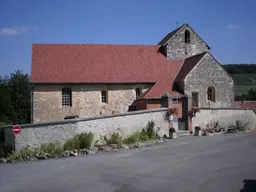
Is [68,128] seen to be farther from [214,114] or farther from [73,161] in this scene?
[214,114]

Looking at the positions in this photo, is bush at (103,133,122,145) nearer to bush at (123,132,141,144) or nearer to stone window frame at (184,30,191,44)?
bush at (123,132,141,144)

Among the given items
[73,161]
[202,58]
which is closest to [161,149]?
[73,161]

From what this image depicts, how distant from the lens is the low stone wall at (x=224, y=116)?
25.0 metres

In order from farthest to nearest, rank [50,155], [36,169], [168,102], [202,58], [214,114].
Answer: [202,58] < [214,114] < [168,102] < [50,155] < [36,169]

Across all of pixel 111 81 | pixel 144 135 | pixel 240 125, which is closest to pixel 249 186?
pixel 144 135

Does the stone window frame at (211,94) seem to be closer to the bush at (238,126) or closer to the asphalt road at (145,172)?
the bush at (238,126)

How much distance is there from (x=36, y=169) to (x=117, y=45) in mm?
23341

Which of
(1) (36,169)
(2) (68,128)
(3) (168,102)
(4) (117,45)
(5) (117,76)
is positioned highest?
(4) (117,45)

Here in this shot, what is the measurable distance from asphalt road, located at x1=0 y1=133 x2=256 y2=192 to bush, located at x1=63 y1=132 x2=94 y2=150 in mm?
1749

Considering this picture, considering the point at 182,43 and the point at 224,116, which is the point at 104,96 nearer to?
the point at 182,43

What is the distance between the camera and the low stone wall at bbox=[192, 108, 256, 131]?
25.0 metres

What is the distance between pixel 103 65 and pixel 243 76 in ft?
253

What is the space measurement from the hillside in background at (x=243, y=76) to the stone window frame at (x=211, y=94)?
5238cm

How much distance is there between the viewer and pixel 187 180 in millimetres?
10211
